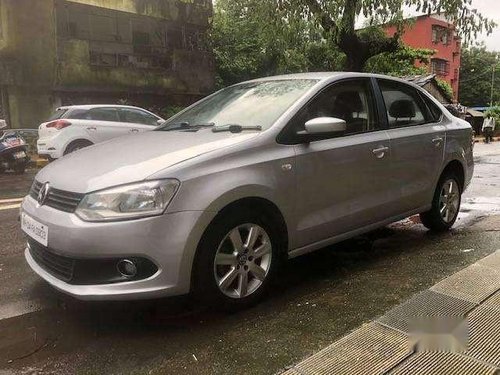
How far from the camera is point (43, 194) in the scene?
312cm

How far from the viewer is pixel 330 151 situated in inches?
143

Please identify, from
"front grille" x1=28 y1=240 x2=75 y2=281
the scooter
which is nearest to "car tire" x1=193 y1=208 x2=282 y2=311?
"front grille" x1=28 y1=240 x2=75 y2=281

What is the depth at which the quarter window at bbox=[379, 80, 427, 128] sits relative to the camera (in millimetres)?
4340

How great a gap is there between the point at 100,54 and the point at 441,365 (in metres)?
18.6

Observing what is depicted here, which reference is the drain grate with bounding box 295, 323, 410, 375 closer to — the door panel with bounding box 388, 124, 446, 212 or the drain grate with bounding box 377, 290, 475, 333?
the drain grate with bounding box 377, 290, 475, 333

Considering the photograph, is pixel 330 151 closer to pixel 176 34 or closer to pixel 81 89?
pixel 81 89

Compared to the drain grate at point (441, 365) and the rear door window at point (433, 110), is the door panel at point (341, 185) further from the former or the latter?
the drain grate at point (441, 365)

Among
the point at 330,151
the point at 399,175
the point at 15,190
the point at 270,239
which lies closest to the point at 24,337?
the point at 270,239

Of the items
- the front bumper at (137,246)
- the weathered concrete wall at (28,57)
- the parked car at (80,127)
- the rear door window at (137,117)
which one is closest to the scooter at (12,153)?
the parked car at (80,127)

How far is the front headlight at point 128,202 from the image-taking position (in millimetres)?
2750

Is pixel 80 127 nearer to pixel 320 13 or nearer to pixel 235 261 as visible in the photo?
pixel 320 13

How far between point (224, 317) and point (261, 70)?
2313cm

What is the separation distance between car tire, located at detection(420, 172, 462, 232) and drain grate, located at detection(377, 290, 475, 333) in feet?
6.04

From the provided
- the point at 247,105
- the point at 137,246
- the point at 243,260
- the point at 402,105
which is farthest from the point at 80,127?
the point at 137,246
